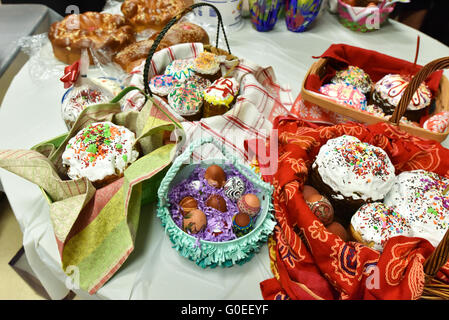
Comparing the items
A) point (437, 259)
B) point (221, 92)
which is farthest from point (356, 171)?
point (221, 92)

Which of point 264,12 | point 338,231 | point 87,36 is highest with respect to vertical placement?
point 264,12

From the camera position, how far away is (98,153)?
795mm

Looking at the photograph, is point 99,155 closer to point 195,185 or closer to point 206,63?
point 195,185

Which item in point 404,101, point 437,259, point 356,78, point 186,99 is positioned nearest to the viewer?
point 437,259

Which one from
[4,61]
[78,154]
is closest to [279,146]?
[78,154]

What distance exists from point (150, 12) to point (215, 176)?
1.01 meters

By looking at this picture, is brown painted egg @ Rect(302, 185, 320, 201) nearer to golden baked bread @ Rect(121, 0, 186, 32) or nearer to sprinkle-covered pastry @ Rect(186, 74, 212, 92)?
sprinkle-covered pastry @ Rect(186, 74, 212, 92)

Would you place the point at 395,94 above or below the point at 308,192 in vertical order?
above

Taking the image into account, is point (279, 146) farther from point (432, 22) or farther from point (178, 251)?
point (432, 22)

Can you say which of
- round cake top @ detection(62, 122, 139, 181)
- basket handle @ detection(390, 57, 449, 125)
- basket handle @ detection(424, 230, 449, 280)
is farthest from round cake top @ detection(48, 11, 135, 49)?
basket handle @ detection(424, 230, 449, 280)

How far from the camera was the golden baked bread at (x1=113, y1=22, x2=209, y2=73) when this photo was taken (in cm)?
130

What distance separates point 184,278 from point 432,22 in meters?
2.08

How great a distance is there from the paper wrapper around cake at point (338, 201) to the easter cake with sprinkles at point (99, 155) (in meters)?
0.48

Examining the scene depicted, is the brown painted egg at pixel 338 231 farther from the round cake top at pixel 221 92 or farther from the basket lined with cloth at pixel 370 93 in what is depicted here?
the round cake top at pixel 221 92
